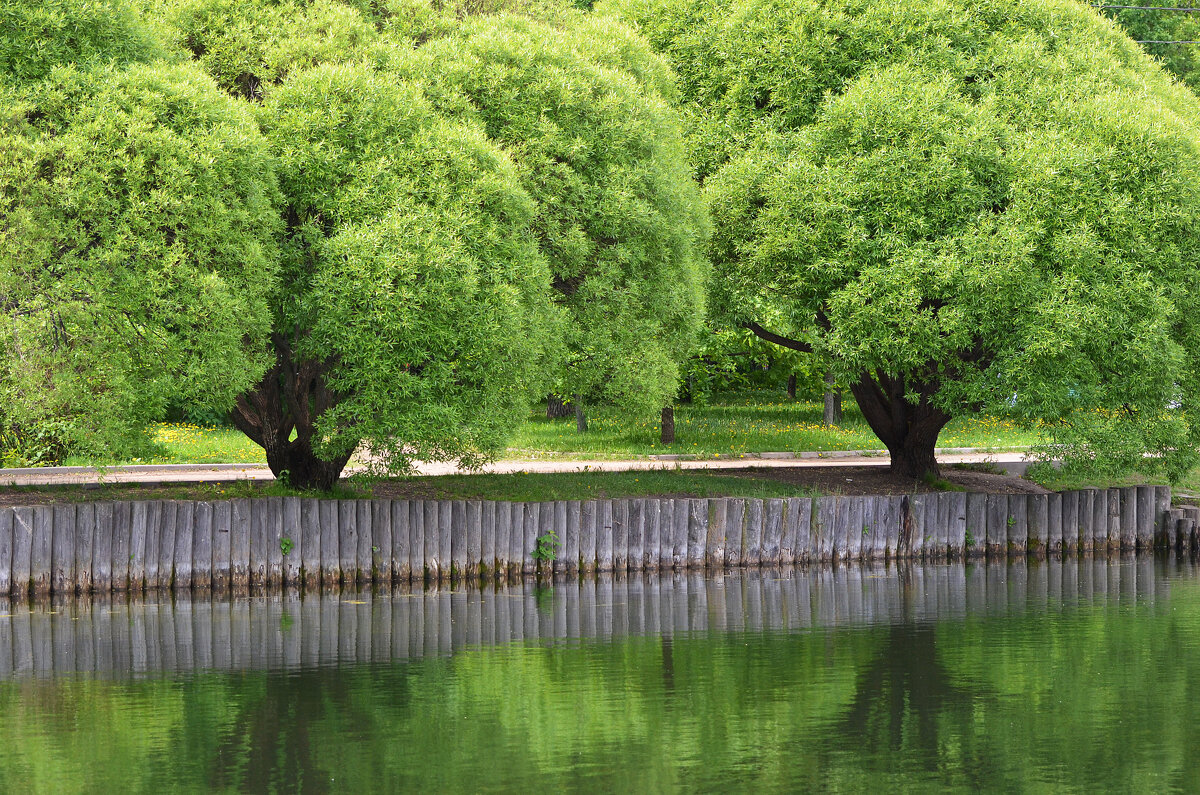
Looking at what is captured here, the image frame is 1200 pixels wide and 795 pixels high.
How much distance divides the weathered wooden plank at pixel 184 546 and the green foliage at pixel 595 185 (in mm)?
7156

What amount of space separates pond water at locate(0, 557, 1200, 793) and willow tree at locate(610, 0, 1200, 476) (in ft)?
13.7

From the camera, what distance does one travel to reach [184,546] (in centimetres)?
2341

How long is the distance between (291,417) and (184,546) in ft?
11.2

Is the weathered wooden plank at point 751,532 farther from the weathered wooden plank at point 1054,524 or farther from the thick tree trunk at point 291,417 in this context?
the thick tree trunk at point 291,417

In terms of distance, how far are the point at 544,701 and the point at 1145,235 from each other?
1628 cm

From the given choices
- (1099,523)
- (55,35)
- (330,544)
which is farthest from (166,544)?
(1099,523)

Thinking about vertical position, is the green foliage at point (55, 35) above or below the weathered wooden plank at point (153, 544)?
above

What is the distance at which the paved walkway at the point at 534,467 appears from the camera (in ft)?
90.8

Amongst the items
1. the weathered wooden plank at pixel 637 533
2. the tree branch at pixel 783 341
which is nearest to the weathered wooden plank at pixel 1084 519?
the tree branch at pixel 783 341

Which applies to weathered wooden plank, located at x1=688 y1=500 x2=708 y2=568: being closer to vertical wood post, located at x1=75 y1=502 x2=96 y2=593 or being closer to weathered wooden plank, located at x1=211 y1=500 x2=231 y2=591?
weathered wooden plank, located at x1=211 y1=500 x2=231 y2=591

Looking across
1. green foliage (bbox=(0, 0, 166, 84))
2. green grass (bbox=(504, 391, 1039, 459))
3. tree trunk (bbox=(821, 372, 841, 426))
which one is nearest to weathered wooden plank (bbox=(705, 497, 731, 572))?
green grass (bbox=(504, 391, 1039, 459))

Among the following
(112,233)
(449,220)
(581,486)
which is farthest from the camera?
(581,486)

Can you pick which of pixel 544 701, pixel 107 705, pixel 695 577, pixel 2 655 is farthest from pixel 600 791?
pixel 695 577

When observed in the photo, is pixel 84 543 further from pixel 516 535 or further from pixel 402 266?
pixel 516 535
